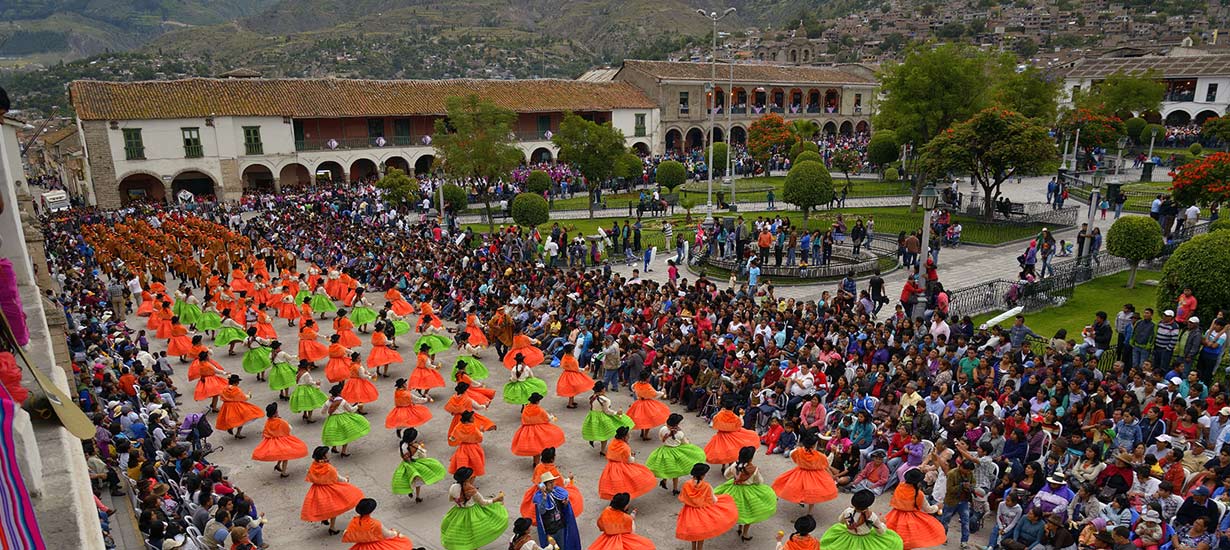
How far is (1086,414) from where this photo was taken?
1020 cm

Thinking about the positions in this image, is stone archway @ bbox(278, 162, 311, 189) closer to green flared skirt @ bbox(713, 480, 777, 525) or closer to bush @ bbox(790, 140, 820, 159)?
bush @ bbox(790, 140, 820, 159)

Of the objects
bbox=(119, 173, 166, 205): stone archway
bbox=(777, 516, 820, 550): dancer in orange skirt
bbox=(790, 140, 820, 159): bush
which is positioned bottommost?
bbox=(777, 516, 820, 550): dancer in orange skirt

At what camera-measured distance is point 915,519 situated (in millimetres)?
8062

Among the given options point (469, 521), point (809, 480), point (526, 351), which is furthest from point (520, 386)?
point (809, 480)

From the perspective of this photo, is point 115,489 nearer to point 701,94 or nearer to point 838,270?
point 838,270

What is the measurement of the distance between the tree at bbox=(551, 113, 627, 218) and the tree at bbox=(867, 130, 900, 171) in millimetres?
17504

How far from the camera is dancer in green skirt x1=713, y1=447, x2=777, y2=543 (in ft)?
28.9

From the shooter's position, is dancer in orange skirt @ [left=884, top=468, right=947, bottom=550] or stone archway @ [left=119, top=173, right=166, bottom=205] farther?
stone archway @ [left=119, top=173, right=166, bottom=205]

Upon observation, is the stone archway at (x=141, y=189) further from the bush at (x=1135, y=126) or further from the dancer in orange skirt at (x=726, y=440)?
the bush at (x=1135, y=126)

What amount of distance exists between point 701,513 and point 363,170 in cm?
4710

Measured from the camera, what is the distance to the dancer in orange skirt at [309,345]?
51.1 feet

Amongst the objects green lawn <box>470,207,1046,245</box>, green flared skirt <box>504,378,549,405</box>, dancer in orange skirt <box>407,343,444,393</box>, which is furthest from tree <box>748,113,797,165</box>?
green flared skirt <box>504,378,549,405</box>

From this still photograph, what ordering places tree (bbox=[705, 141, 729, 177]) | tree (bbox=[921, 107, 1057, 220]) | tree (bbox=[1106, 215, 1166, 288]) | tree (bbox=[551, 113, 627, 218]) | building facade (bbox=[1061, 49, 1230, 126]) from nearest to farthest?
tree (bbox=[1106, 215, 1166, 288]), tree (bbox=[921, 107, 1057, 220]), tree (bbox=[551, 113, 627, 218]), tree (bbox=[705, 141, 729, 177]), building facade (bbox=[1061, 49, 1230, 126])

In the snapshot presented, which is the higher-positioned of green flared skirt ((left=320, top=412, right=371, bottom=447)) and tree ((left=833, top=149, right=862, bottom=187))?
tree ((left=833, top=149, right=862, bottom=187))
